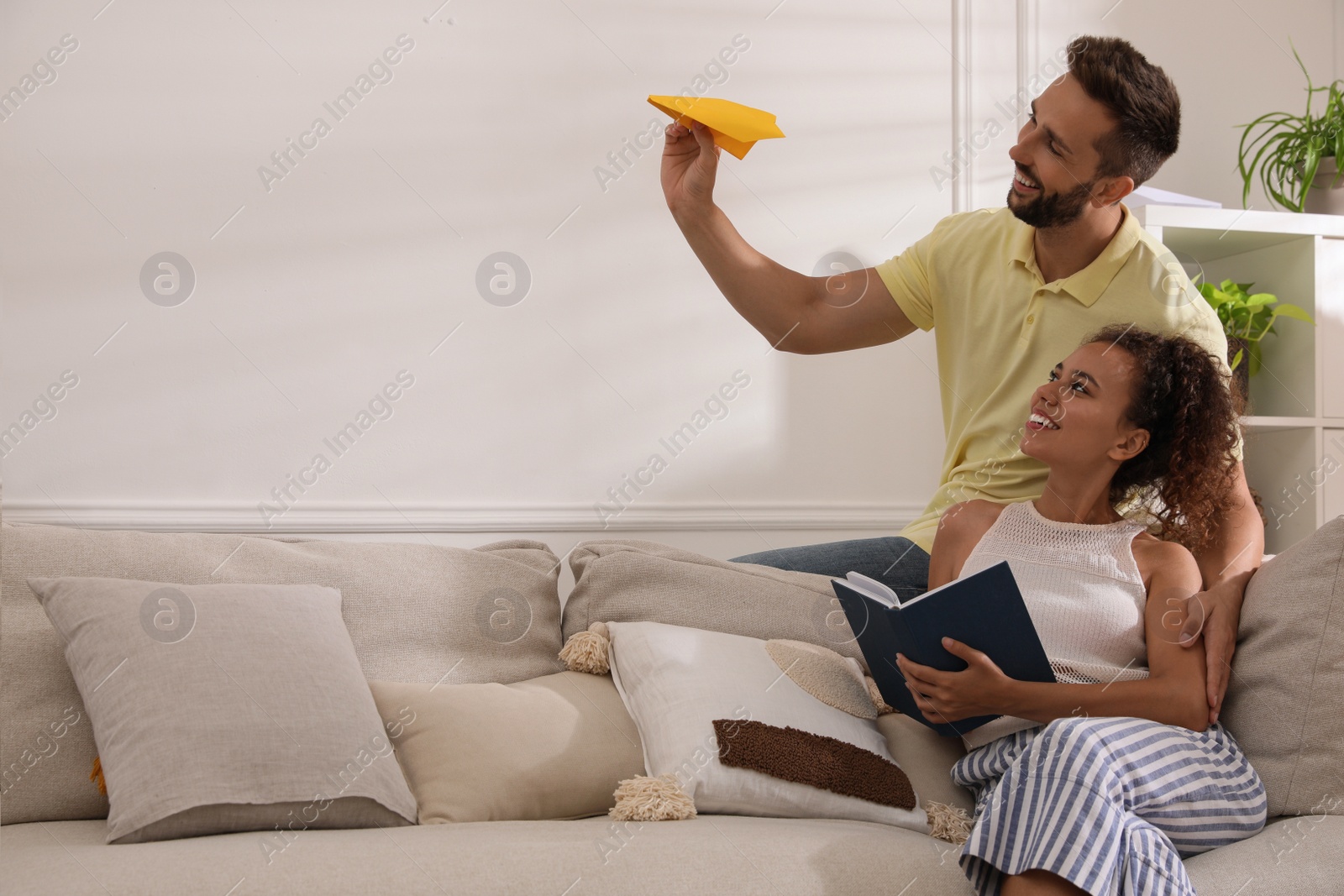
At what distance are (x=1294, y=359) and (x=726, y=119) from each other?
5.54ft

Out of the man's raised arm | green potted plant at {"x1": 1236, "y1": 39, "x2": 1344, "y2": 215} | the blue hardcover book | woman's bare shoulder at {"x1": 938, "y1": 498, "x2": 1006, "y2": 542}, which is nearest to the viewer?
the blue hardcover book

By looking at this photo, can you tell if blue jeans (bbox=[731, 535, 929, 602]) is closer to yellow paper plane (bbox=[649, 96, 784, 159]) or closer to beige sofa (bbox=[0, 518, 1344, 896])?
beige sofa (bbox=[0, 518, 1344, 896])

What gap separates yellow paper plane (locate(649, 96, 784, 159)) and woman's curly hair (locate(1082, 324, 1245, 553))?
60cm

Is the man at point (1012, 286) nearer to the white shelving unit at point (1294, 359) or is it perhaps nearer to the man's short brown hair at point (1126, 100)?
the man's short brown hair at point (1126, 100)

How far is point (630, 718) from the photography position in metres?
1.44

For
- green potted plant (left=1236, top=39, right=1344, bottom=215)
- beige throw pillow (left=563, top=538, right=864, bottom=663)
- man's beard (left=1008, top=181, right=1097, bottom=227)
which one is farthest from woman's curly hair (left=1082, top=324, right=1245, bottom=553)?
green potted plant (left=1236, top=39, right=1344, bottom=215)

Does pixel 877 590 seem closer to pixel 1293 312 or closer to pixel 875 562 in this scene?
pixel 875 562

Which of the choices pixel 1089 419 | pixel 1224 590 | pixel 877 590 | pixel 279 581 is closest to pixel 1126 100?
pixel 1089 419

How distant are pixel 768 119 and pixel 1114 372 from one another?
62 centimetres

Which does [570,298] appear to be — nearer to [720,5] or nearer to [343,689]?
[720,5]

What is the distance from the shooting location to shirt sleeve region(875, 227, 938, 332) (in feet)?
5.89

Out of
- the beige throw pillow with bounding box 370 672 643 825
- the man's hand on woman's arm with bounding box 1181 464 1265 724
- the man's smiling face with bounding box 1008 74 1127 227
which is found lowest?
the beige throw pillow with bounding box 370 672 643 825

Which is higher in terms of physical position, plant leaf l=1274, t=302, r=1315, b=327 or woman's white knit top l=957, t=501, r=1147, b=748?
plant leaf l=1274, t=302, r=1315, b=327

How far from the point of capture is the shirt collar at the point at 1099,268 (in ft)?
5.33
